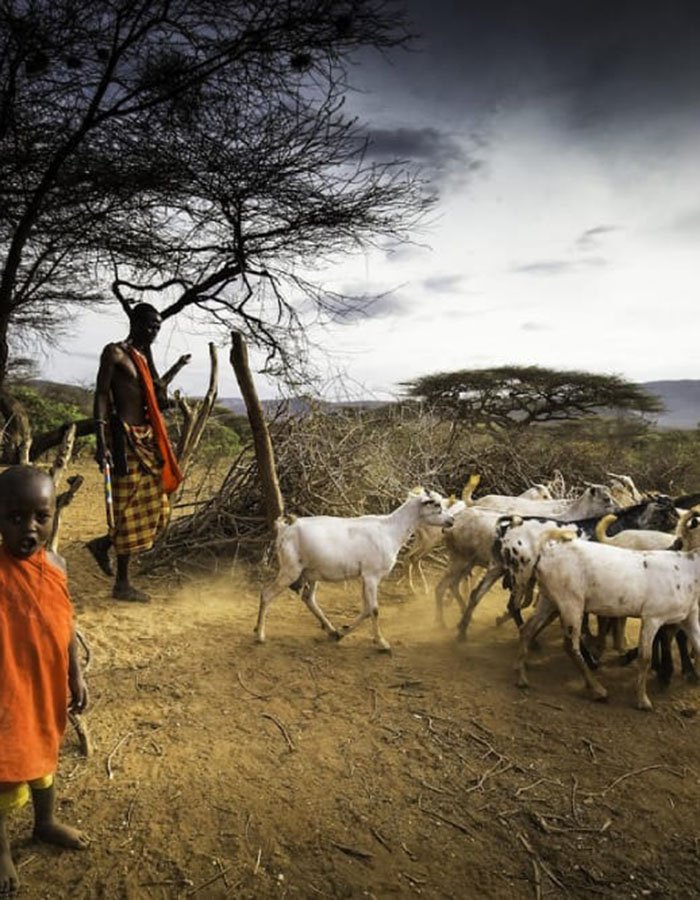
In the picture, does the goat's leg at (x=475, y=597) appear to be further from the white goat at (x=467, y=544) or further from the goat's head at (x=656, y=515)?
the goat's head at (x=656, y=515)

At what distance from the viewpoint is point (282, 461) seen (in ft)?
25.0

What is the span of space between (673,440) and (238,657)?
16.5 m

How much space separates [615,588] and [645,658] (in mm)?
496

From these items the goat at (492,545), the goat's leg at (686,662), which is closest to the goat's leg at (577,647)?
the goat's leg at (686,662)

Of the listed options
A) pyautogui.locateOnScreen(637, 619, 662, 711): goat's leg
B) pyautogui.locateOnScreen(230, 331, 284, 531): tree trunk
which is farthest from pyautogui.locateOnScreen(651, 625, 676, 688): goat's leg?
pyautogui.locateOnScreen(230, 331, 284, 531): tree trunk

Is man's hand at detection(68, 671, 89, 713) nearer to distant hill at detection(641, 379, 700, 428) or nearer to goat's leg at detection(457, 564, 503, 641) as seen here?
goat's leg at detection(457, 564, 503, 641)

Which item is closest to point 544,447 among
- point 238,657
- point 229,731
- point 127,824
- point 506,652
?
point 506,652

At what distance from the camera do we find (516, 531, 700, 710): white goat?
4.18 meters

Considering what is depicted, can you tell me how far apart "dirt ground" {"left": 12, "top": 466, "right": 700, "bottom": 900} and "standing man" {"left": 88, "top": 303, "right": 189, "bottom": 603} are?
2.79ft

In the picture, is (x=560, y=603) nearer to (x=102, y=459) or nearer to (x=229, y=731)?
(x=229, y=731)

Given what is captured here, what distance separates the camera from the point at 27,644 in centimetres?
230

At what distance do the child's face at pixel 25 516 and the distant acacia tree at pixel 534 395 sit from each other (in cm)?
1609

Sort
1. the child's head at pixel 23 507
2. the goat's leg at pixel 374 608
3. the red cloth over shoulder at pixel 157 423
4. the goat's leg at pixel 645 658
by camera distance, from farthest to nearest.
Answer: the red cloth over shoulder at pixel 157 423 → the goat's leg at pixel 374 608 → the goat's leg at pixel 645 658 → the child's head at pixel 23 507

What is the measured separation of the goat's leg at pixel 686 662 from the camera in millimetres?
4488
